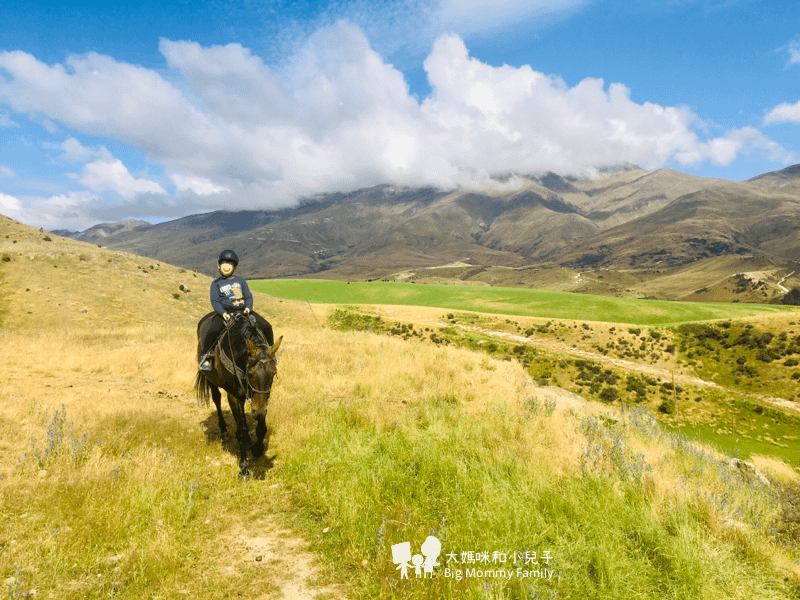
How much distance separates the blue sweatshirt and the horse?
73cm

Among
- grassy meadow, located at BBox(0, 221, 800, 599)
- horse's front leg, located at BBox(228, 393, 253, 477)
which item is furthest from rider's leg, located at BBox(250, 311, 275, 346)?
grassy meadow, located at BBox(0, 221, 800, 599)

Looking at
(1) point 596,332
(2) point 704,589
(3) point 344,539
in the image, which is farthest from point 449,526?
(1) point 596,332

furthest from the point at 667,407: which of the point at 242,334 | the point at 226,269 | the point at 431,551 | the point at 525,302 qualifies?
the point at 525,302

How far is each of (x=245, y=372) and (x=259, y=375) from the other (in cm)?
65

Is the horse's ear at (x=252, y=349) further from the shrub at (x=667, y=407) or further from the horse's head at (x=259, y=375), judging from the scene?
the shrub at (x=667, y=407)

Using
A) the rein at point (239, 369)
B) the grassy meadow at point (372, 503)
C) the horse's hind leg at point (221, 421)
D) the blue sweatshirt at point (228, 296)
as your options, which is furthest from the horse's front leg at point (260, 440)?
the blue sweatshirt at point (228, 296)

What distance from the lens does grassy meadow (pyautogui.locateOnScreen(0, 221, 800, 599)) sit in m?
4.30

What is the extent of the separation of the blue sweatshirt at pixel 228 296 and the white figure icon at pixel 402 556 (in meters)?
6.00

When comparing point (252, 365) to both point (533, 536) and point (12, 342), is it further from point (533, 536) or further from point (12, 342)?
point (12, 342)

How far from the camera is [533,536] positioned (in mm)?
4832

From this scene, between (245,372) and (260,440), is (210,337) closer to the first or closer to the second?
(245,372)

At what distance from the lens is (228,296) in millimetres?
8609

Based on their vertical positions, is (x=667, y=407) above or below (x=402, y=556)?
below

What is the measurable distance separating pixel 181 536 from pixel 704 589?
6.58 meters
